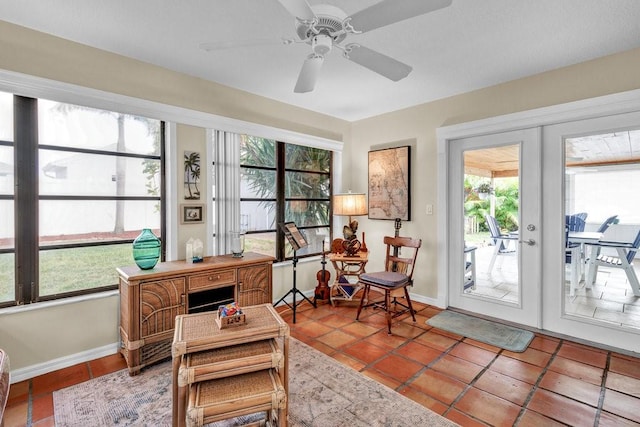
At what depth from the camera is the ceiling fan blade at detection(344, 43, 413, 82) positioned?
1962mm

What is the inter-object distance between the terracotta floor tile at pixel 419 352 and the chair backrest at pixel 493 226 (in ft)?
5.29

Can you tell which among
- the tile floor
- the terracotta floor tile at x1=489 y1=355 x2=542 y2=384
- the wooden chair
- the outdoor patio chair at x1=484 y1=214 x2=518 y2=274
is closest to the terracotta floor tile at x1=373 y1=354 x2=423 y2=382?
the tile floor

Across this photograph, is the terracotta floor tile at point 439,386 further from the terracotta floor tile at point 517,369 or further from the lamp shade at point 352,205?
the lamp shade at point 352,205

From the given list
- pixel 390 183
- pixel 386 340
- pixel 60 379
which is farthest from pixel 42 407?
pixel 390 183

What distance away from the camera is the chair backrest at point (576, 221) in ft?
10.1

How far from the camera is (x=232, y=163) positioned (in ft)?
11.6

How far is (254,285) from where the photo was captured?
318cm

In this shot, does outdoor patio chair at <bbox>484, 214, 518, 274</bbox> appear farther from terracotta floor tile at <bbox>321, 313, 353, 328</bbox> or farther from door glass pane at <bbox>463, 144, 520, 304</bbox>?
terracotta floor tile at <bbox>321, 313, 353, 328</bbox>

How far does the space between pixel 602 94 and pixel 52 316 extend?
5.03 metres

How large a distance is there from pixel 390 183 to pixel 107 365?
365 cm

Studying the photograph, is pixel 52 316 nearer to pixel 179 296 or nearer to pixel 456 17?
pixel 179 296

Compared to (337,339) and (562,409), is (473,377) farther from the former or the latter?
(337,339)

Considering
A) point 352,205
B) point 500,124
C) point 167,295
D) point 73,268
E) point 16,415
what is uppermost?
point 500,124

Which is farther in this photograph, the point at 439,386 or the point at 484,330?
the point at 484,330
